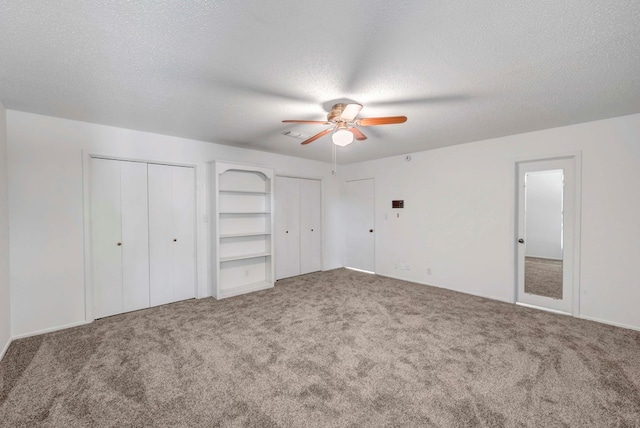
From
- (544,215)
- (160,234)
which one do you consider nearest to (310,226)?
(160,234)

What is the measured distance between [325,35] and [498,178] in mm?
3674

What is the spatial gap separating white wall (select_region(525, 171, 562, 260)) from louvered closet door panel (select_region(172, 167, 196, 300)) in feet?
16.6

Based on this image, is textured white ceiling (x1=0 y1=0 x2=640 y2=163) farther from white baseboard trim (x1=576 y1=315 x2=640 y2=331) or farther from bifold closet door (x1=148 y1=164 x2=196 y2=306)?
white baseboard trim (x1=576 y1=315 x2=640 y2=331)

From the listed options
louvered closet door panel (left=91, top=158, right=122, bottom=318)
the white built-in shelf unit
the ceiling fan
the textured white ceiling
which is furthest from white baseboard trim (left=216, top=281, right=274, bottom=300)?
the ceiling fan

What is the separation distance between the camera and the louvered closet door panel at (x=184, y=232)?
4027 mm

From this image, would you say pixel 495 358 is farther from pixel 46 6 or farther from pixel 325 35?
pixel 46 6

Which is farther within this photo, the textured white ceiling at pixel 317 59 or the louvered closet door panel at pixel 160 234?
the louvered closet door panel at pixel 160 234

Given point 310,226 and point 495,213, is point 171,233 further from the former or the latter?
point 495,213

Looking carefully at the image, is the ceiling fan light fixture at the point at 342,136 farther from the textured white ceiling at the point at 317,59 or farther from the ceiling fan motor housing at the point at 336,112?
the textured white ceiling at the point at 317,59

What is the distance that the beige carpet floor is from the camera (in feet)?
11.8

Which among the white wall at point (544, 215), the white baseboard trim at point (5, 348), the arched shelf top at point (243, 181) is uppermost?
the arched shelf top at point (243, 181)

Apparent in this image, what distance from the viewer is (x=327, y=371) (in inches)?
88.7

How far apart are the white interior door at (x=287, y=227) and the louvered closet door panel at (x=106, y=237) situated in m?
2.51

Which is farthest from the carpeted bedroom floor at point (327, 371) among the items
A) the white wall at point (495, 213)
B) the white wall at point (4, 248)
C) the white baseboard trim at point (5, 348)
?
the white wall at point (495, 213)
